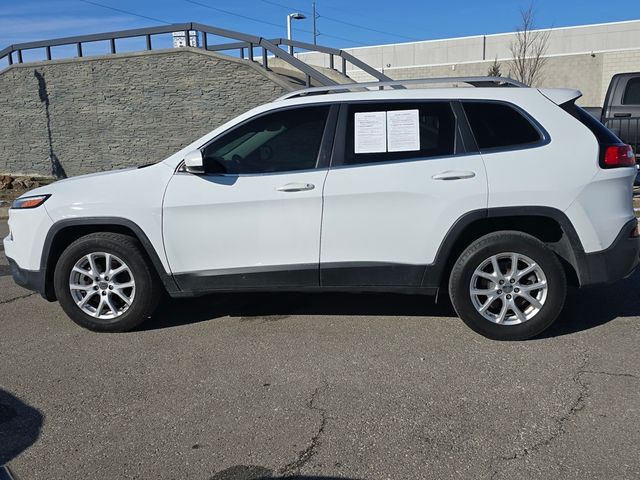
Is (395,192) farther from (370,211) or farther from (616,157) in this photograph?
(616,157)

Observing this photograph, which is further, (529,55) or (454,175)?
(529,55)

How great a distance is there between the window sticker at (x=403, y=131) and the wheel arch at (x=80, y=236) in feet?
6.43

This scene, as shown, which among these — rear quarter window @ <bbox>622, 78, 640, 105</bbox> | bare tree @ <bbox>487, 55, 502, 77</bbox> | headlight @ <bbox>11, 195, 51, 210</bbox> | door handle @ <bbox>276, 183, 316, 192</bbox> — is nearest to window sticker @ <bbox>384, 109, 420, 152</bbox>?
door handle @ <bbox>276, 183, 316, 192</bbox>

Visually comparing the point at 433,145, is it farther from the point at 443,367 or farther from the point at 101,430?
the point at 101,430

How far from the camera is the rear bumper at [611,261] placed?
14.0 feet

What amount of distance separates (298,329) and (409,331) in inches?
34.3

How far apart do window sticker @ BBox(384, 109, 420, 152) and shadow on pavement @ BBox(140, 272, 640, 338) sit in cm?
147

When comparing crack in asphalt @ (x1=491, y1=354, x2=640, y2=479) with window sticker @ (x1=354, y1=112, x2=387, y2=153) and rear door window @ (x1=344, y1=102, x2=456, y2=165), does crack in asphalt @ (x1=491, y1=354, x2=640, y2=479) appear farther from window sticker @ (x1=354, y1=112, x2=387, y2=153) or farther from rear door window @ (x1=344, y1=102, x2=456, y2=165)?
window sticker @ (x1=354, y1=112, x2=387, y2=153)

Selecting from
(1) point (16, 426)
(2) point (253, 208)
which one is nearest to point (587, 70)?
(2) point (253, 208)

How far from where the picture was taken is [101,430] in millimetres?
3301

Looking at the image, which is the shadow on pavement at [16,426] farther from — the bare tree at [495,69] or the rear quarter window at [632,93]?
the bare tree at [495,69]

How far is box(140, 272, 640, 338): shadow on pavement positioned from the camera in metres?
4.95

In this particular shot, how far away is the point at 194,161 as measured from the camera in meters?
4.32

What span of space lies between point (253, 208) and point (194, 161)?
0.54m
